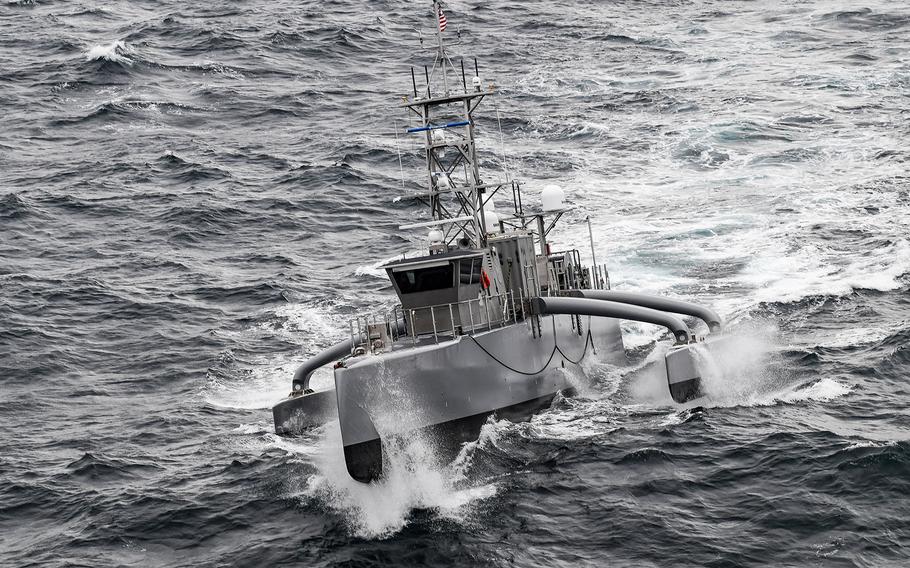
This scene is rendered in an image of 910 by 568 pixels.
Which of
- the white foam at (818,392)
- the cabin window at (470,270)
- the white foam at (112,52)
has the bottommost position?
the white foam at (818,392)

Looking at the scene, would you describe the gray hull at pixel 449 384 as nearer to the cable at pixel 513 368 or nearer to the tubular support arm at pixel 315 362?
the cable at pixel 513 368

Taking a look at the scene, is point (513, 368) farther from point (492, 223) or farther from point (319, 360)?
point (492, 223)

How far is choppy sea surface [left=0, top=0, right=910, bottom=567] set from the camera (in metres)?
22.9

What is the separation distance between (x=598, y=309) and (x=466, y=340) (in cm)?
433

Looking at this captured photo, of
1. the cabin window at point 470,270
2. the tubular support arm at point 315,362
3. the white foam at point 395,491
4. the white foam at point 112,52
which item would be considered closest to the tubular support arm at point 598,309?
the cabin window at point 470,270

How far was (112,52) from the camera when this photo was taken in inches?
2702

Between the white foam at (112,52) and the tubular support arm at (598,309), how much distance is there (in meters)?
→ 46.3

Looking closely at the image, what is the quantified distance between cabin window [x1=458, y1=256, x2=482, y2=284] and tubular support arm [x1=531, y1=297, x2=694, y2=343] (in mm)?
1908

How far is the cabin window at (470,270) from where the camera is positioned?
28.8m

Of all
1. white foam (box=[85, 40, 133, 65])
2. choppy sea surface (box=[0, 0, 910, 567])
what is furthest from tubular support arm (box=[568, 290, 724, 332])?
white foam (box=[85, 40, 133, 65])

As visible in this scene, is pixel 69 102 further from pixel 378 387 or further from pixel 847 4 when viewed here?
pixel 847 4

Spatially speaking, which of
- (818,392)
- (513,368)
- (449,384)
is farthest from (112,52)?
(818,392)

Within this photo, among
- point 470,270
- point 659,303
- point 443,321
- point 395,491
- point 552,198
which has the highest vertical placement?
point 552,198

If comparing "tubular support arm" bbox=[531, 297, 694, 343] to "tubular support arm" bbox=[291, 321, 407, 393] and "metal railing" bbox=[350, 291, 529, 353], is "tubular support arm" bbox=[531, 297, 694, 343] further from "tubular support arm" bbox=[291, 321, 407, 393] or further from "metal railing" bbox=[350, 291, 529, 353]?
"tubular support arm" bbox=[291, 321, 407, 393]
